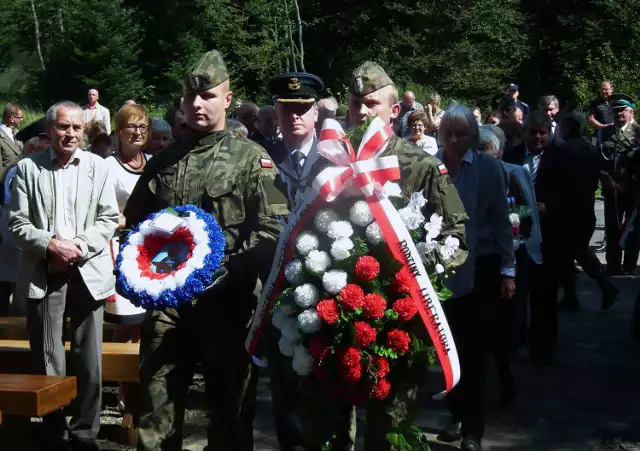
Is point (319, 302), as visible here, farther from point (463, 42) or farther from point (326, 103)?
point (463, 42)

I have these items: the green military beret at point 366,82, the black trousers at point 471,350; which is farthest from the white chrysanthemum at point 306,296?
the black trousers at point 471,350

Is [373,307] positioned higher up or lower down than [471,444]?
higher up

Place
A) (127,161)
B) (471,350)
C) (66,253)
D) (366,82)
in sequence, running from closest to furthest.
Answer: (366,82), (66,253), (471,350), (127,161)

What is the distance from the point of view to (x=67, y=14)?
48938 mm

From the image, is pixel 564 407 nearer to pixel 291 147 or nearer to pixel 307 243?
pixel 291 147

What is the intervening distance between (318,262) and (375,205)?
0.34 metres

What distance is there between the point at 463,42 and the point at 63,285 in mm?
38584

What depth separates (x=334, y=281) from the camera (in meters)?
3.99

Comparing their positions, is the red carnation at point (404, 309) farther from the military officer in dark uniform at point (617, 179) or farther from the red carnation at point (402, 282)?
the military officer in dark uniform at point (617, 179)

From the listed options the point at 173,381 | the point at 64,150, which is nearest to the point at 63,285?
the point at 64,150

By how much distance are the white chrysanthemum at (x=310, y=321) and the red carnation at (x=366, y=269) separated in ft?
0.78

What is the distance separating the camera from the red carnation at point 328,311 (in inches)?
156

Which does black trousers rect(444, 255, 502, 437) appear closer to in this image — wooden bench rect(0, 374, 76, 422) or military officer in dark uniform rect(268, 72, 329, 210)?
military officer in dark uniform rect(268, 72, 329, 210)

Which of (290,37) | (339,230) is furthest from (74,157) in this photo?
(290,37)
